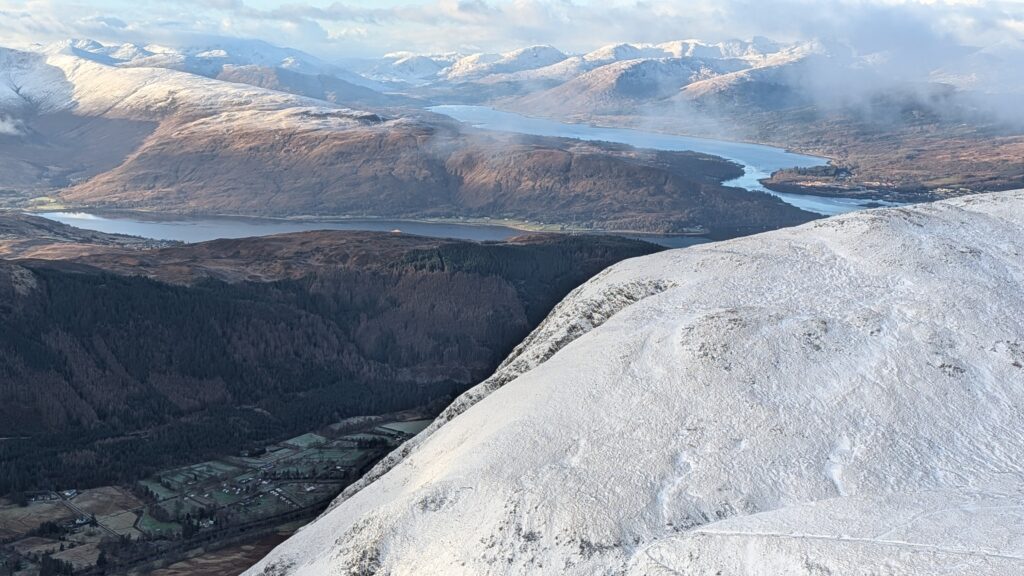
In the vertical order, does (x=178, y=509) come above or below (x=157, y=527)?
above

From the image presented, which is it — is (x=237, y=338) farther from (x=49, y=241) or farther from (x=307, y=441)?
(x=49, y=241)

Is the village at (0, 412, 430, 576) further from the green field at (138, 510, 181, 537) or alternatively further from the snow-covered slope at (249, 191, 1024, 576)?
the snow-covered slope at (249, 191, 1024, 576)

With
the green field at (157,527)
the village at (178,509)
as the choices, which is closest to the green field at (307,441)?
the village at (178,509)

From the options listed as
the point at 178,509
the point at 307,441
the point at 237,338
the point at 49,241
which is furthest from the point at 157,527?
the point at 49,241

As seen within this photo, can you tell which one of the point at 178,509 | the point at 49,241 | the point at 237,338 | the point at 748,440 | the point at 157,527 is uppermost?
the point at 748,440

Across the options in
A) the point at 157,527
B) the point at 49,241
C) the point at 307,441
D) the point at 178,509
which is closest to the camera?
the point at 157,527
